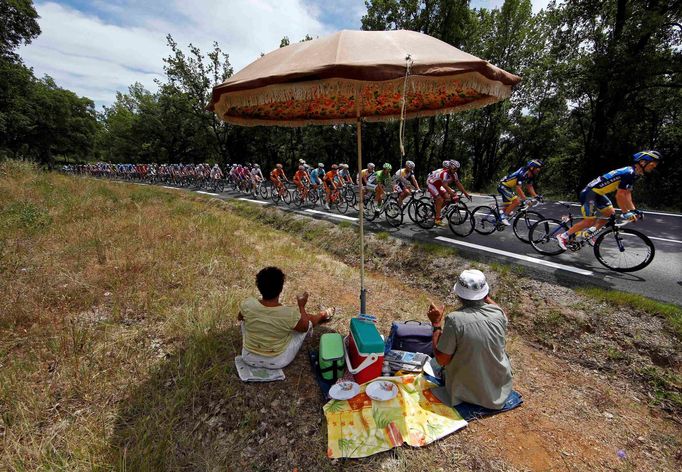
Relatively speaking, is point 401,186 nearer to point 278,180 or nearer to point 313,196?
point 313,196

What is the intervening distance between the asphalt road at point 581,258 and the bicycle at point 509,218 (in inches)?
7.2

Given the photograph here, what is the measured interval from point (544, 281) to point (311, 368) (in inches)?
166

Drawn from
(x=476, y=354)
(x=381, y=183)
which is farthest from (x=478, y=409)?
(x=381, y=183)

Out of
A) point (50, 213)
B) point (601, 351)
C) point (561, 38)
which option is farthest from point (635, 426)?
point (561, 38)

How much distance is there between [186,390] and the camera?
8.62ft

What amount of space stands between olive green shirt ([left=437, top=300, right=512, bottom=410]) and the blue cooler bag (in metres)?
0.63

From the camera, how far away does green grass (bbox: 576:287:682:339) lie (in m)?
3.55

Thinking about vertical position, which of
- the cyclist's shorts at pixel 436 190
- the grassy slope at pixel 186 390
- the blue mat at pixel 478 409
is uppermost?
the cyclist's shorts at pixel 436 190

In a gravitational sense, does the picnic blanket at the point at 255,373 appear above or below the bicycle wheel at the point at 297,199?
below

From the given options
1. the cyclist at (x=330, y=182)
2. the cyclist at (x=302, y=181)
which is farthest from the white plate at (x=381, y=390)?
the cyclist at (x=302, y=181)

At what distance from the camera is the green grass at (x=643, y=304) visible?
3.55 meters

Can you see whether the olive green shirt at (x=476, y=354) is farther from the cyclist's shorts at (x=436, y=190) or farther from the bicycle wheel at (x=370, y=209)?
the bicycle wheel at (x=370, y=209)

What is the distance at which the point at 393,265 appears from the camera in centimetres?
659

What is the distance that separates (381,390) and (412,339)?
827 mm
